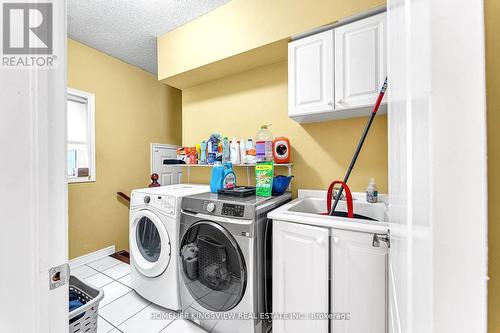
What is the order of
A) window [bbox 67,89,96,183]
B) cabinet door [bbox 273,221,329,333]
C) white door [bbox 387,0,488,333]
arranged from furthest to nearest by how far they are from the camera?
window [bbox 67,89,96,183] < cabinet door [bbox 273,221,329,333] < white door [bbox 387,0,488,333]

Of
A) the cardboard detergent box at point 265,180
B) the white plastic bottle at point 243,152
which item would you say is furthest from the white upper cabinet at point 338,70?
the white plastic bottle at point 243,152

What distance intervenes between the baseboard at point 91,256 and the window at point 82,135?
0.94m

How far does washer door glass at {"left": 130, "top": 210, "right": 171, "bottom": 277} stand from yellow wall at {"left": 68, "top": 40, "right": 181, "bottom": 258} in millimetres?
1193

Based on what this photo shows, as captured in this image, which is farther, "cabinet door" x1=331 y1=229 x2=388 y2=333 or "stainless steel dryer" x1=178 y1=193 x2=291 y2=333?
"stainless steel dryer" x1=178 y1=193 x2=291 y2=333

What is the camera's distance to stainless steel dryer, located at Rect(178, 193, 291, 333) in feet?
4.33

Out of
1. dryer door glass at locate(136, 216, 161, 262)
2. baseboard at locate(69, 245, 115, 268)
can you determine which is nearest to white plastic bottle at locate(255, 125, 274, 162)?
dryer door glass at locate(136, 216, 161, 262)

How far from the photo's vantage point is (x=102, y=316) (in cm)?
172

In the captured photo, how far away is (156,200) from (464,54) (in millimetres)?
1897

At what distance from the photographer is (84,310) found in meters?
1.00

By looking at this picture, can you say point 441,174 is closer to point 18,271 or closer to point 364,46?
point 18,271

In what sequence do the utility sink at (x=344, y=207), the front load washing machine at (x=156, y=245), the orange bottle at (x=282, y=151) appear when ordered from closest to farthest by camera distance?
the utility sink at (x=344, y=207) → the front load washing machine at (x=156, y=245) → the orange bottle at (x=282, y=151)

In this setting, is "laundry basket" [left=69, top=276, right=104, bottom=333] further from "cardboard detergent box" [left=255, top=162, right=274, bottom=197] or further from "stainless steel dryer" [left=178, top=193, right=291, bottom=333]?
"cardboard detergent box" [left=255, top=162, right=274, bottom=197]

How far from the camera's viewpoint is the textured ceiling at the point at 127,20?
77.4 inches

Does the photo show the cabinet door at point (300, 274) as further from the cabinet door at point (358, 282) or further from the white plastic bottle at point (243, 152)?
the white plastic bottle at point (243, 152)
